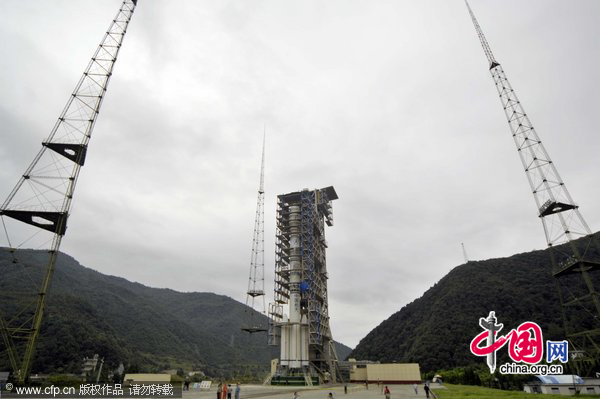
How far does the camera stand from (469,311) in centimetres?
15612

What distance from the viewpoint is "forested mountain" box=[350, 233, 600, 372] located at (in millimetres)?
138375

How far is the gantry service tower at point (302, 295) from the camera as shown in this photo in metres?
82.8

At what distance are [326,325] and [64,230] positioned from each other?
213 ft

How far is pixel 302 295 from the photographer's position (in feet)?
285

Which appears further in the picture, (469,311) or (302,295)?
(469,311)

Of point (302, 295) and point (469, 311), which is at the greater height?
point (469, 311)

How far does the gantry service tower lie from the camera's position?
82750 mm

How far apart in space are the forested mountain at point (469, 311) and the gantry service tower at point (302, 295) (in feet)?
214

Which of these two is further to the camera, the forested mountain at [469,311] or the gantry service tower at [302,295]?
the forested mountain at [469,311]

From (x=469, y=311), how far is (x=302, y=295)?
10098 cm

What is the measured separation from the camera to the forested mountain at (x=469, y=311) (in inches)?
5448

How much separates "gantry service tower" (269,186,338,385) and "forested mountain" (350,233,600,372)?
65.3 meters

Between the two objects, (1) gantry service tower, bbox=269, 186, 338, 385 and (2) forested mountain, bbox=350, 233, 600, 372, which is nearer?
(1) gantry service tower, bbox=269, 186, 338, 385

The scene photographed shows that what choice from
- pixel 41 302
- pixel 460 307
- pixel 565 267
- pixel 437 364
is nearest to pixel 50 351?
pixel 41 302
